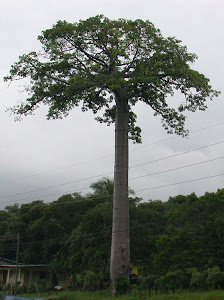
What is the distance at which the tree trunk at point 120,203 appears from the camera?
48.5ft

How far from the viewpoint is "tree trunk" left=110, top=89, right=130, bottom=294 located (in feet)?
48.5

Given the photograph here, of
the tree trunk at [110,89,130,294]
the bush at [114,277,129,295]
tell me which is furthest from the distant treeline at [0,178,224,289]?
the tree trunk at [110,89,130,294]

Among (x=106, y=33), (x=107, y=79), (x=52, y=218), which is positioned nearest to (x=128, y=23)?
(x=106, y=33)

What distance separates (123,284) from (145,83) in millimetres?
9162

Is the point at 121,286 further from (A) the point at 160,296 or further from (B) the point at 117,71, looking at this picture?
(B) the point at 117,71

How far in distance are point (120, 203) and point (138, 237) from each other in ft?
24.7

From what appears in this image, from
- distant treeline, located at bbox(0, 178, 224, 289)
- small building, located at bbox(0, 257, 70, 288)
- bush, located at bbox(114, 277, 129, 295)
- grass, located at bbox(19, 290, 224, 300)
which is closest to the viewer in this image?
grass, located at bbox(19, 290, 224, 300)

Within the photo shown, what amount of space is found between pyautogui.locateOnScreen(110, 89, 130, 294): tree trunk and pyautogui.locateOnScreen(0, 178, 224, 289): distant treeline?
4.55 feet

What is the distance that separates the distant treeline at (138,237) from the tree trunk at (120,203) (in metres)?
1.39

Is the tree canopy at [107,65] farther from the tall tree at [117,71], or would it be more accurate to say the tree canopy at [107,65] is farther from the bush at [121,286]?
the bush at [121,286]

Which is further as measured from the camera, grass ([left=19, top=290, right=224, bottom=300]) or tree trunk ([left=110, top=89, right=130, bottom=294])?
tree trunk ([left=110, top=89, right=130, bottom=294])

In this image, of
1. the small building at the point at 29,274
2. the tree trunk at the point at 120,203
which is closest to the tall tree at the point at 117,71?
the tree trunk at the point at 120,203

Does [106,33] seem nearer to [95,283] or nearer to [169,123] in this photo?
[169,123]

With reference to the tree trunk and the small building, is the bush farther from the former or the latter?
the small building
